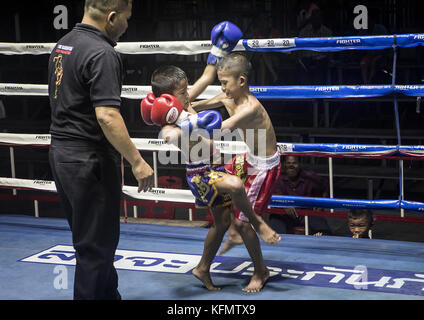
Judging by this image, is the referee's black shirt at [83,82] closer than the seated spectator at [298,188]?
Yes

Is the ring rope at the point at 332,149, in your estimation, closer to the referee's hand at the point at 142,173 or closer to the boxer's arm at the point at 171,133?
the boxer's arm at the point at 171,133

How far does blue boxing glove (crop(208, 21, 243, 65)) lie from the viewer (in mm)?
3113

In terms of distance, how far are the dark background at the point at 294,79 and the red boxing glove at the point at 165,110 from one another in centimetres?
389

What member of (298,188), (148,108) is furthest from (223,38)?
(298,188)

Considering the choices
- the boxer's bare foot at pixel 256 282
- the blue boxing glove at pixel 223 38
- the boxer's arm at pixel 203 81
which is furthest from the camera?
the boxer's arm at pixel 203 81

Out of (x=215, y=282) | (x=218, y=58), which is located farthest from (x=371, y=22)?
(x=215, y=282)

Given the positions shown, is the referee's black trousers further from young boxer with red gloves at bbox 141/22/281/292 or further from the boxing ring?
the boxing ring

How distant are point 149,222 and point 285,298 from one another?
1.62 metres

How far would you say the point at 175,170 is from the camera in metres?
7.75

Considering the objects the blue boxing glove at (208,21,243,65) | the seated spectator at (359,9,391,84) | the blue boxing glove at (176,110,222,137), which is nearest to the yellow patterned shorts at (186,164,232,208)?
the blue boxing glove at (176,110,222,137)

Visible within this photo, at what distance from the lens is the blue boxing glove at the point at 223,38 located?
10.2 ft

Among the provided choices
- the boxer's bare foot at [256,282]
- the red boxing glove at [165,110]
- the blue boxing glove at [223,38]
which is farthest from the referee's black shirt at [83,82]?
the boxer's bare foot at [256,282]

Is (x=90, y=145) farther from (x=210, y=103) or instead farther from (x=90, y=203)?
(x=210, y=103)
